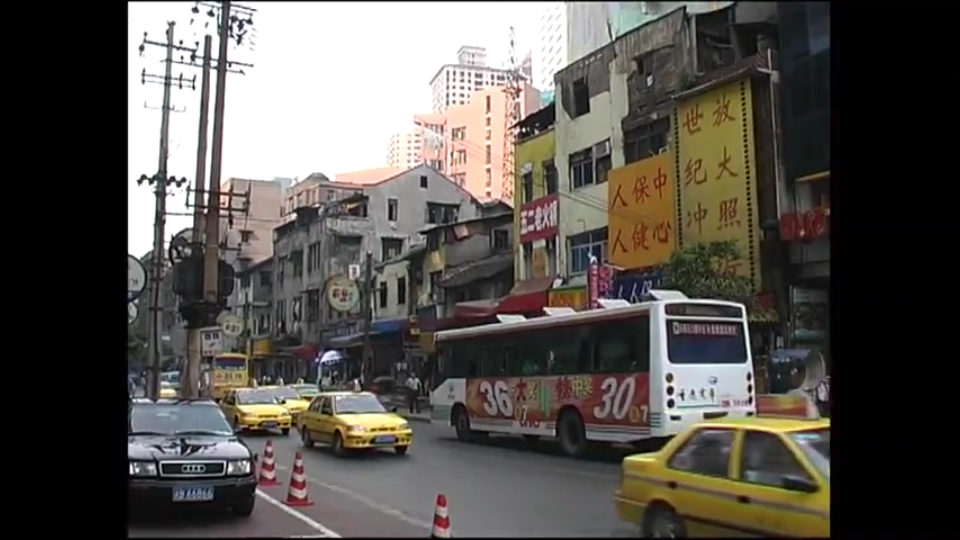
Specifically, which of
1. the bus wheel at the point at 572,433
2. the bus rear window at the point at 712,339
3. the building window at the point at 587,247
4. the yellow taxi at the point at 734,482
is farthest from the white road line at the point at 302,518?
the bus rear window at the point at 712,339

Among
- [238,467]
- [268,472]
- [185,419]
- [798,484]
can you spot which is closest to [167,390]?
[185,419]

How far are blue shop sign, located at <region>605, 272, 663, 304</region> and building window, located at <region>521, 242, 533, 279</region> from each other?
17.0 inches

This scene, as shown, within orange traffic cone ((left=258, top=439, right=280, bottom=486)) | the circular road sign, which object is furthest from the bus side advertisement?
the circular road sign

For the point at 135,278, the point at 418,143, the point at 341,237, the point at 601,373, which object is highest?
the point at 418,143

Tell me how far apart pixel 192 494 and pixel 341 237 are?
128 centimetres

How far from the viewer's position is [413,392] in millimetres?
4363

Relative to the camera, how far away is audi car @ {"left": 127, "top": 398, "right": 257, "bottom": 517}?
3.72 m

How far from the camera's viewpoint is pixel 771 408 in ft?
11.4

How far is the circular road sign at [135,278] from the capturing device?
3375 millimetres

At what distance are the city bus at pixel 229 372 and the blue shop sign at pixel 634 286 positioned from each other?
1733mm

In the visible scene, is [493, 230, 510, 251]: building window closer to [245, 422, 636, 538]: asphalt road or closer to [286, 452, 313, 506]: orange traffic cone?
[245, 422, 636, 538]: asphalt road

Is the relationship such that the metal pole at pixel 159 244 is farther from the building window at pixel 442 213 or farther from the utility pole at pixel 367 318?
the building window at pixel 442 213

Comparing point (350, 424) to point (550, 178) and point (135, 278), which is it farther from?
point (550, 178)
